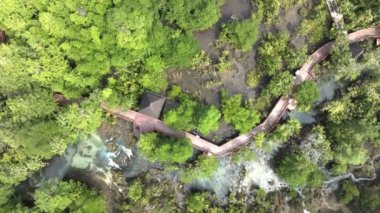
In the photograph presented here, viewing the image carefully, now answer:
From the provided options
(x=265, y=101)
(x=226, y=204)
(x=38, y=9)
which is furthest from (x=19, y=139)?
(x=265, y=101)

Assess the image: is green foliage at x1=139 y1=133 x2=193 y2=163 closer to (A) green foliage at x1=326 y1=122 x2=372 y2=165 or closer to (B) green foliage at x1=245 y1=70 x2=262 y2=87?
(B) green foliage at x1=245 y1=70 x2=262 y2=87

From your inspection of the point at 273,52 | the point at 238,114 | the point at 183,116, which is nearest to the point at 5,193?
the point at 183,116

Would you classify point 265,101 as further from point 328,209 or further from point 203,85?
point 328,209

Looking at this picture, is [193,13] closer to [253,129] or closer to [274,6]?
[274,6]

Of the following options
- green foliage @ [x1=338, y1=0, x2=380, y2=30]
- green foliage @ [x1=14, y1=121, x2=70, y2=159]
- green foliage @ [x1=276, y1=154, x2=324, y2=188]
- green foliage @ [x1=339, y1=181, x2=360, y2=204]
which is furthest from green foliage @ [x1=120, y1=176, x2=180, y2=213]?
green foliage @ [x1=338, y1=0, x2=380, y2=30]

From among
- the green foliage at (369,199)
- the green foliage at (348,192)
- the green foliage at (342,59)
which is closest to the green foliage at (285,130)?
the green foliage at (342,59)
